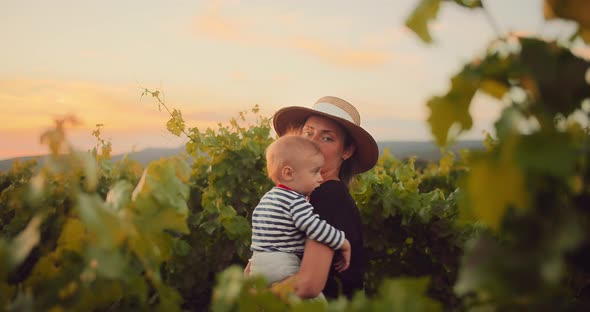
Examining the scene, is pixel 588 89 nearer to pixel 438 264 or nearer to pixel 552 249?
pixel 552 249

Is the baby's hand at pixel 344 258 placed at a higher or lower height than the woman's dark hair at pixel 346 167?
lower

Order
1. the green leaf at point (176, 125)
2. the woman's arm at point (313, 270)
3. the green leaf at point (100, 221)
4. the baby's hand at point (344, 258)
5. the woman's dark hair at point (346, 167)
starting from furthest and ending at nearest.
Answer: the green leaf at point (176, 125), the woman's dark hair at point (346, 167), the baby's hand at point (344, 258), the woman's arm at point (313, 270), the green leaf at point (100, 221)

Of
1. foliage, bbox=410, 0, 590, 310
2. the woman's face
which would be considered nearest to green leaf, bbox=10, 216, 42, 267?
foliage, bbox=410, 0, 590, 310

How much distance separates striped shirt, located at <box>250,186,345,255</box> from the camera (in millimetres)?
2814

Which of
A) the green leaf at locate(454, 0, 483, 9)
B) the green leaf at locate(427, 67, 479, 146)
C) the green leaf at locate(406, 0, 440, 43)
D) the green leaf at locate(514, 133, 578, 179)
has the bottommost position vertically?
the green leaf at locate(514, 133, 578, 179)

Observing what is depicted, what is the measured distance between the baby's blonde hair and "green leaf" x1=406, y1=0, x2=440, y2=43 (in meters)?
1.70

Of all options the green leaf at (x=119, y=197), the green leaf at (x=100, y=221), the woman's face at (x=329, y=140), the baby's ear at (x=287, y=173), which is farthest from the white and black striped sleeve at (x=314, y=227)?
the green leaf at (x=100, y=221)

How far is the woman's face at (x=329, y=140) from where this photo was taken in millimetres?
3539

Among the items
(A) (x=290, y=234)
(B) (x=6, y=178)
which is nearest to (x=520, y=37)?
(A) (x=290, y=234)

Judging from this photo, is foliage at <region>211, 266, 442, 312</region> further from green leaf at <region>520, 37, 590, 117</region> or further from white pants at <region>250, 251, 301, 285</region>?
white pants at <region>250, 251, 301, 285</region>

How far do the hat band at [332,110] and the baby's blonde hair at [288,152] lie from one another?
1.66ft

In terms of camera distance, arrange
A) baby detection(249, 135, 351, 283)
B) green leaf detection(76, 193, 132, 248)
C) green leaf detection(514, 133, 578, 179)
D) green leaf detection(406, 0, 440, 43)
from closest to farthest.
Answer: green leaf detection(514, 133, 578, 179), green leaf detection(76, 193, 132, 248), green leaf detection(406, 0, 440, 43), baby detection(249, 135, 351, 283)

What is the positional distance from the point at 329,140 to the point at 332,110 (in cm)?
21

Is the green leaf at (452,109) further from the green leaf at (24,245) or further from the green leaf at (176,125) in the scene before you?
the green leaf at (176,125)
